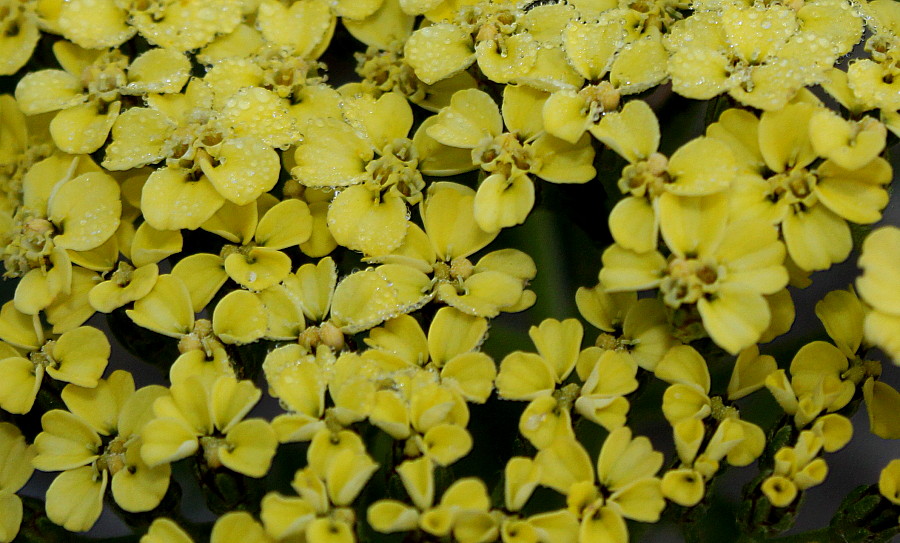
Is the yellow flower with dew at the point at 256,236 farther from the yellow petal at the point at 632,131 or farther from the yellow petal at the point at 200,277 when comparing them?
the yellow petal at the point at 632,131

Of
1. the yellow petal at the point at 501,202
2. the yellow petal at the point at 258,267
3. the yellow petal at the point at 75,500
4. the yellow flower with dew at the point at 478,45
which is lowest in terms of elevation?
the yellow petal at the point at 75,500

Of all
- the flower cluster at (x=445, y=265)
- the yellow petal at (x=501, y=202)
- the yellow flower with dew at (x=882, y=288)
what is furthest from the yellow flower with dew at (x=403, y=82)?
the yellow flower with dew at (x=882, y=288)

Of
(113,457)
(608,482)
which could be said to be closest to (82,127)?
(113,457)

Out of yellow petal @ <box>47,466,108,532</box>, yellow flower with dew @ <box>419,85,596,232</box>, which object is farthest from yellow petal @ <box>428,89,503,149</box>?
yellow petal @ <box>47,466,108,532</box>

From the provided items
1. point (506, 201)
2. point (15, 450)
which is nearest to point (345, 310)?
point (506, 201)

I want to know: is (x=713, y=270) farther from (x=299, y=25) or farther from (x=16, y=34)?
(x=16, y=34)
